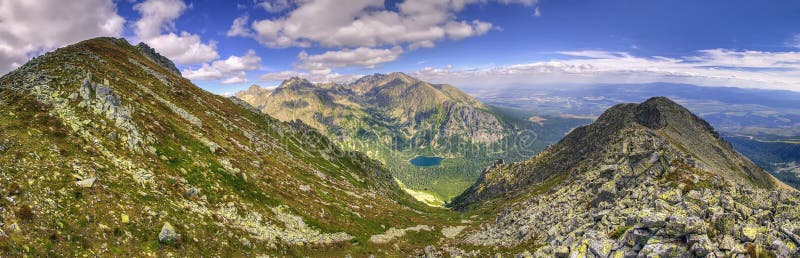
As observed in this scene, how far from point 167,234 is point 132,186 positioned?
8.47 metres

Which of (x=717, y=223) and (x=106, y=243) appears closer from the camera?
(x=717, y=223)

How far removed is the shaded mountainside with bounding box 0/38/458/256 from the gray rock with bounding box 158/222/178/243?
9 centimetres

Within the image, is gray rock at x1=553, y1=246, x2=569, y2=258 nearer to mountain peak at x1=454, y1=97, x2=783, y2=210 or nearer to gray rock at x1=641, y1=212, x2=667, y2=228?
gray rock at x1=641, y1=212, x2=667, y2=228

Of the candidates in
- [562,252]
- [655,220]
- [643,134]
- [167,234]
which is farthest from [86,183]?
[643,134]

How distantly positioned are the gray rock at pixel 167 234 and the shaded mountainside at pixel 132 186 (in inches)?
3.6

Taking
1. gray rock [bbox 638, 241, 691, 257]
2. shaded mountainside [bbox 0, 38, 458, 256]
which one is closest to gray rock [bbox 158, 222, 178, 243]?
shaded mountainside [bbox 0, 38, 458, 256]

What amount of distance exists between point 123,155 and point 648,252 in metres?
54.0

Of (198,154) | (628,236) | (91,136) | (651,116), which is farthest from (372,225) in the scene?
(651,116)

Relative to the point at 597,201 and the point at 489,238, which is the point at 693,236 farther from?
the point at 489,238

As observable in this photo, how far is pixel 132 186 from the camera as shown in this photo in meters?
34.8

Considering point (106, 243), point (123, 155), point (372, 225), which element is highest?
point (123, 155)

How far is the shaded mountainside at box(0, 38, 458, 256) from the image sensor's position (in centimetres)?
2625

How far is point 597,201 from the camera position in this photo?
52500 mm

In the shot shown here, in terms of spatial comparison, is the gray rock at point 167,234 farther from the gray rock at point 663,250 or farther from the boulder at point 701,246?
the boulder at point 701,246
